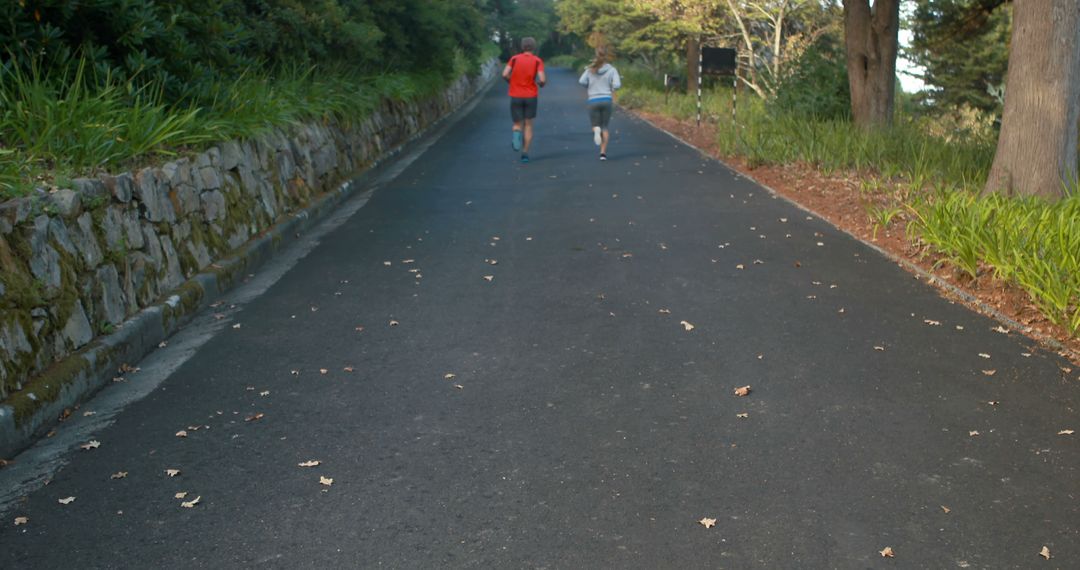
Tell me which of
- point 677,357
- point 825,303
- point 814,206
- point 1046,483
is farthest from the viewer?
point 814,206

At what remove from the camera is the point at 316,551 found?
3.72 meters

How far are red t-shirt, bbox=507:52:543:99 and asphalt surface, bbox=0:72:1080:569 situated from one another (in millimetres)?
8035

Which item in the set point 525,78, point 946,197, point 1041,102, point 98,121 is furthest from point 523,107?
point 98,121

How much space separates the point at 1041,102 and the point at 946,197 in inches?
50.6

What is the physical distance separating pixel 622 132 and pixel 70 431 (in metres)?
20.0

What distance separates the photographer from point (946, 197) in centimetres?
1023

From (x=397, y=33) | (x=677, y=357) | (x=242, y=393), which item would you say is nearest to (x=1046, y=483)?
(x=677, y=357)

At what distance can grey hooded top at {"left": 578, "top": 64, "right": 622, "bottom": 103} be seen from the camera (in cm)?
1633

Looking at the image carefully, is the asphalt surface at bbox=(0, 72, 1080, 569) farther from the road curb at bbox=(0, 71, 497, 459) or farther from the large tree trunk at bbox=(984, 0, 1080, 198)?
the large tree trunk at bbox=(984, 0, 1080, 198)

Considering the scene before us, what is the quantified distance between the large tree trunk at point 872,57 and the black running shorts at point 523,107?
5.45m

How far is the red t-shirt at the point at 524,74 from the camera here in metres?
16.4

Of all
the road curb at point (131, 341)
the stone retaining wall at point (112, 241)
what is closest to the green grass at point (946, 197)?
the road curb at point (131, 341)

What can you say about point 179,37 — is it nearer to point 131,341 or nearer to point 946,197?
point 131,341

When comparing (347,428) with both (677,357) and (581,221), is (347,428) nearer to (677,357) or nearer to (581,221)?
(677,357)
